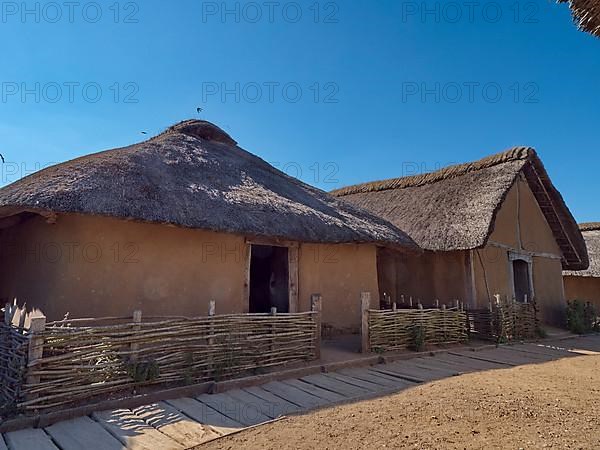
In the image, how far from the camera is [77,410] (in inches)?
145

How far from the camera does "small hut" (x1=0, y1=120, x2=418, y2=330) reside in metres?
5.54

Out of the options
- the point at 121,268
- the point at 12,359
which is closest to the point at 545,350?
the point at 121,268

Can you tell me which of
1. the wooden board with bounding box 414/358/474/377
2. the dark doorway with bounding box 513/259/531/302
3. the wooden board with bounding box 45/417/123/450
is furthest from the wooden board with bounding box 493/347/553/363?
the wooden board with bounding box 45/417/123/450

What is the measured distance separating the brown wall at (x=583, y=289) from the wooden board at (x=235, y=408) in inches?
614

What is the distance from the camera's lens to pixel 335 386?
483cm

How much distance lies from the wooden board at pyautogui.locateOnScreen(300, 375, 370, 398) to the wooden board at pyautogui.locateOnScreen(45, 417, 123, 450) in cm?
238

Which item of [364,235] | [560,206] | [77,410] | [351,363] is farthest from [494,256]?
[77,410]

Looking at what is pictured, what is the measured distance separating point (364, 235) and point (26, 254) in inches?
229

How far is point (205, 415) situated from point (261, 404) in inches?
23.5

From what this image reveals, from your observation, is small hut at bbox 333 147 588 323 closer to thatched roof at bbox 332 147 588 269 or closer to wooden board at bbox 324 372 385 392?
thatched roof at bbox 332 147 588 269

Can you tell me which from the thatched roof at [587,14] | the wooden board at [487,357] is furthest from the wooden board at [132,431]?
the wooden board at [487,357]

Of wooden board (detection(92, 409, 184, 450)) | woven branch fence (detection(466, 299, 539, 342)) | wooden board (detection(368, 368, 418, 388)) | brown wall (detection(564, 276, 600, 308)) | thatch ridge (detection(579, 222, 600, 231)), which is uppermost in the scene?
thatch ridge (detection(579, 222, 600, 231))

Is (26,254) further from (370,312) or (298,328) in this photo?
(370,312)

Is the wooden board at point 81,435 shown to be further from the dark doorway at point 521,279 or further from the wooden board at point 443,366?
the dark doorway at point 521,279
